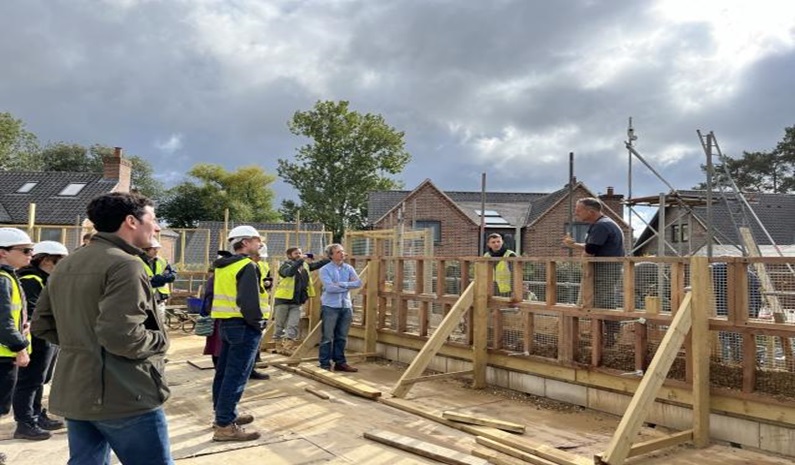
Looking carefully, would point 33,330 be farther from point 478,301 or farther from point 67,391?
point 478,301

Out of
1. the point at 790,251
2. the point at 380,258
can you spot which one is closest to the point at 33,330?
the point at 380,258

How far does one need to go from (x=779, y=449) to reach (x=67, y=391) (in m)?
4.92

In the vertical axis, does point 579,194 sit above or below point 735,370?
above

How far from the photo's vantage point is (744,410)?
4699 millimetres

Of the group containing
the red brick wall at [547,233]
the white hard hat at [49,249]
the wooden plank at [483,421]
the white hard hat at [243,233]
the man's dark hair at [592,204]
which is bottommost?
the wooden plank at [483,421]

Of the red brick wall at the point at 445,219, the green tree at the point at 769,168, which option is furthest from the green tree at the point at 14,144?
the green tree at the point at 769,168

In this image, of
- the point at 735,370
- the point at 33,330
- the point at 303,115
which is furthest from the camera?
the point at 303,115

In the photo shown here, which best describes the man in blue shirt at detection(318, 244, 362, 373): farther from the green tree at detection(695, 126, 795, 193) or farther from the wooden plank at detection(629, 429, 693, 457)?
the green tree at detection(695, 126, 795, 193)

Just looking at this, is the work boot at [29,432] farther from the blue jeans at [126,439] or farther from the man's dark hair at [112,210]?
the man's dark hair at [112,210]

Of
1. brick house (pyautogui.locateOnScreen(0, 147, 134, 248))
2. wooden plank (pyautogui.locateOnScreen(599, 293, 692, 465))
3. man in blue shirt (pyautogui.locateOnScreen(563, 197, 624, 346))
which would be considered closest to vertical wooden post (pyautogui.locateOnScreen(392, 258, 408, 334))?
man in blue shirt (pyautogui.locateOnScreen(563, 197, 624, 346))

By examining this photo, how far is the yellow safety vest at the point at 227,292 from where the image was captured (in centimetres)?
484

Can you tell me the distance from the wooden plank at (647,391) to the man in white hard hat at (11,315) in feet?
13.9

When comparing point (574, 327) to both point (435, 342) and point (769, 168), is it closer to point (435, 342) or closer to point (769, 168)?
point (435, 342)

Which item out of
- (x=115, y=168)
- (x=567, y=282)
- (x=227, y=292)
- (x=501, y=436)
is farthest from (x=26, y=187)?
(x=501, y=436)
